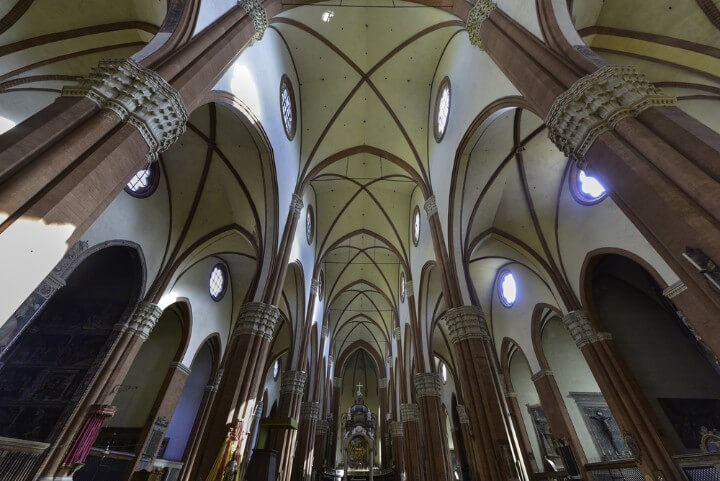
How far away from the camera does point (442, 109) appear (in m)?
11.6

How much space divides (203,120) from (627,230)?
1339 centimetres

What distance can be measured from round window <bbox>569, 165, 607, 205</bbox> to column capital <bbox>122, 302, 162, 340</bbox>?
14978 millimetres

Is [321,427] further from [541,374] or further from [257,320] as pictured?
[257,320]

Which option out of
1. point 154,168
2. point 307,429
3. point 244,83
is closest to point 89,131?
point 244,83

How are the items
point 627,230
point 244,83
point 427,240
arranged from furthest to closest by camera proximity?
1. point 427,240
2. point 627,230
3. point 244,83

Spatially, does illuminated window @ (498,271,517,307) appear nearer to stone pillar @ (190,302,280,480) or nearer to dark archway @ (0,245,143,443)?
stone pillar @ (190,302,280,480)

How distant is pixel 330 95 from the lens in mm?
12492

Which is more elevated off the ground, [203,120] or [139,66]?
[203,120]

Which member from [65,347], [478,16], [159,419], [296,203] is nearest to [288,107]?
[296,203]

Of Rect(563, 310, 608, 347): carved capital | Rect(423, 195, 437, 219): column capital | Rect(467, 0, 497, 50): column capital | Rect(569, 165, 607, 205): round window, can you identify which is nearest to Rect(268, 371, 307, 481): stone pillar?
Rect(423, 195, 437, 219): column capital

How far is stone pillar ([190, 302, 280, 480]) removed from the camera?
607 centimetres

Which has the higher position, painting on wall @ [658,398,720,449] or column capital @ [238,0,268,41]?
column capital @ [238,0,268,41]

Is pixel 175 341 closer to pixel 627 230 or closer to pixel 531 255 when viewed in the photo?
pixel 531 255

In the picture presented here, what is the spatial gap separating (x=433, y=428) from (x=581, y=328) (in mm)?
6291
